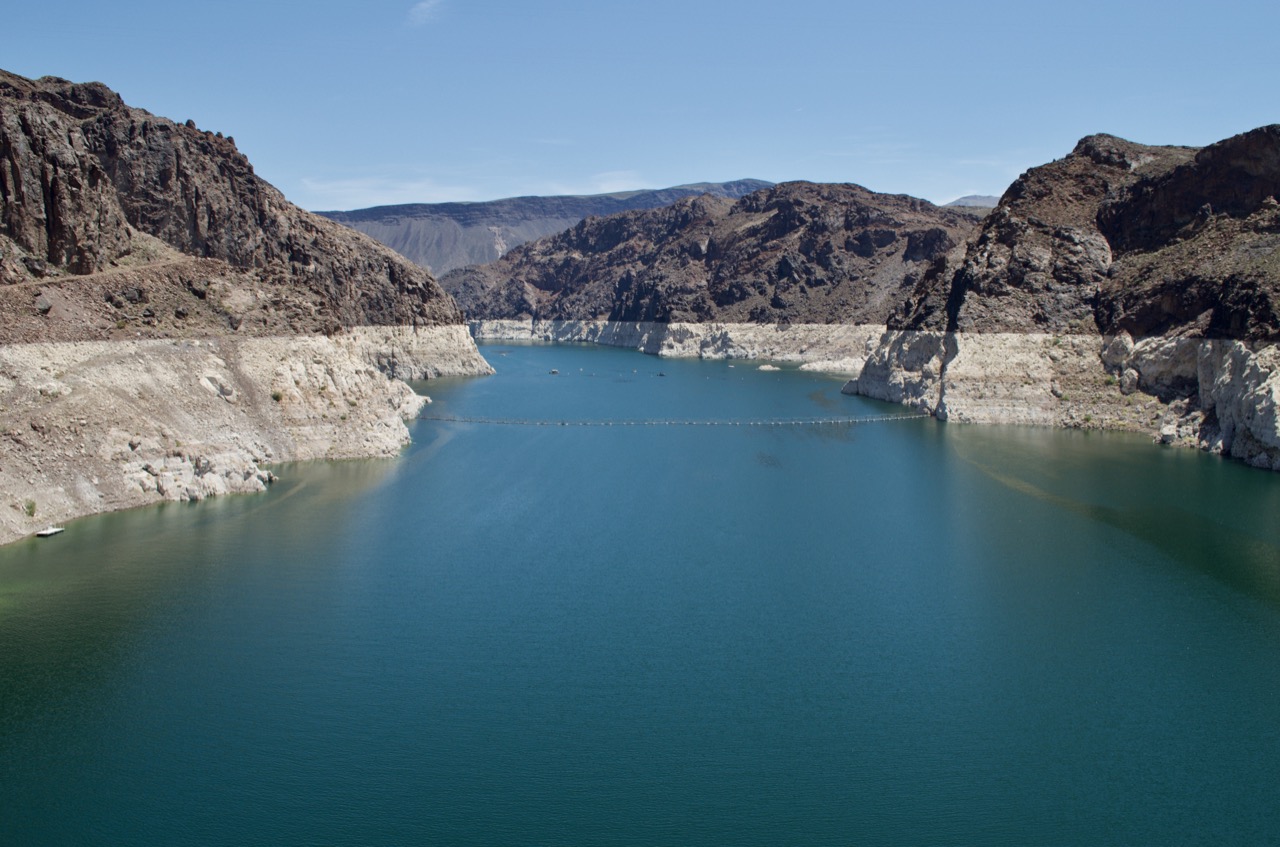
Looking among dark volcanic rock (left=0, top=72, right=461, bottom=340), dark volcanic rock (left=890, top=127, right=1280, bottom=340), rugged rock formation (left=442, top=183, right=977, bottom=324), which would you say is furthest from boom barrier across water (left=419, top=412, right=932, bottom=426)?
rugged rock formation (left=442, top=183, right=977, bottom=324)

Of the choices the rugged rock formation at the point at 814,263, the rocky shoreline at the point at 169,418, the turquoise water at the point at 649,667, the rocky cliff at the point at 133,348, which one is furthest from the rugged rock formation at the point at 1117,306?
the rugged rock formation at the point at 814,263

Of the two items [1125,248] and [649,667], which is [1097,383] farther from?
[649,667]

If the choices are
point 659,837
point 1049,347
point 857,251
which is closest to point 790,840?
point 659,837

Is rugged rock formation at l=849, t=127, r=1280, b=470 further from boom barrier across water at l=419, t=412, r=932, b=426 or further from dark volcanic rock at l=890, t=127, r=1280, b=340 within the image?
boom barrier across water at l=419, t=412, r=932, b=426

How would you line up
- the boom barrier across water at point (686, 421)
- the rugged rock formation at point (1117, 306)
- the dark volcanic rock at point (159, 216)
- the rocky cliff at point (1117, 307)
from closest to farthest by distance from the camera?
1. the dark volcanic rock at point (159, 216)
2. the rocky cliff at point (1117, 307)
3. the rugged rock formation at point (1117, 306)
4. the boom barrier across water at point (686, 421)

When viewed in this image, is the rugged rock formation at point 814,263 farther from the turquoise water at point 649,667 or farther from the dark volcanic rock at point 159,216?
the turquoise water at point 649,667

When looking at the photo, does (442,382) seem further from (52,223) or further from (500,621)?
(500,621)
